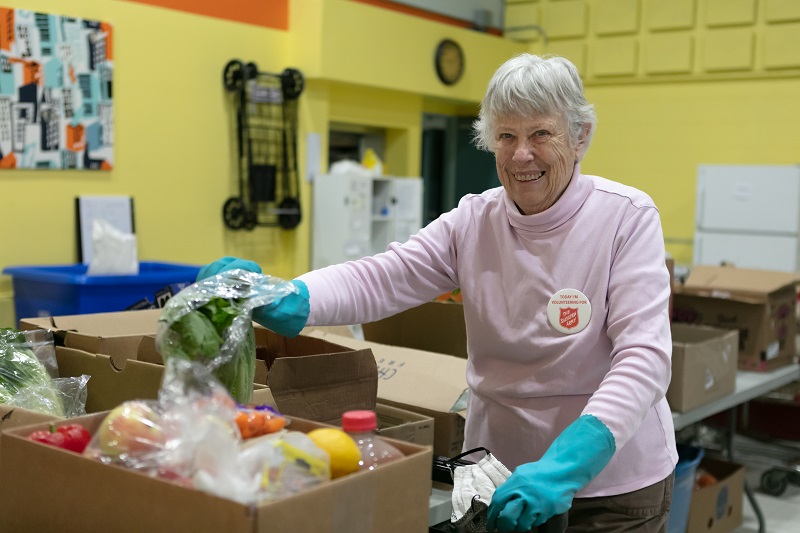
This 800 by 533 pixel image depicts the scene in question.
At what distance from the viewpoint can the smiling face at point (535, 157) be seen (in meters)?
1.64

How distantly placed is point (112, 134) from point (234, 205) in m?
0.94

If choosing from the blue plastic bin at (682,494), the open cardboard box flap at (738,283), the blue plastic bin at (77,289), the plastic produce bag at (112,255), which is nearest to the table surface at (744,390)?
the blue plastic bin at (682,494)

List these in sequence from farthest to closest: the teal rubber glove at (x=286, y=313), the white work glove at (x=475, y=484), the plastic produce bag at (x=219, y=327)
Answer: the teal rubber glove at (x=286, y=313)
the white work glove at (x=475, y=484)
the plastic produce bag at (x=219, y=327)

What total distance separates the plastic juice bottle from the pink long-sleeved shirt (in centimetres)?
43

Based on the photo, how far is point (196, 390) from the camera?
1.16m

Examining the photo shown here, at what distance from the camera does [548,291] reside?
1669 millimetres

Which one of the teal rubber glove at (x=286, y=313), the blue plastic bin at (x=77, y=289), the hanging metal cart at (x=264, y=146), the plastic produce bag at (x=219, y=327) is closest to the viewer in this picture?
the plastic produce bag at (x=219, y=327)

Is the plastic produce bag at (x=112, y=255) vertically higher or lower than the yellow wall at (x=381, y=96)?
lower

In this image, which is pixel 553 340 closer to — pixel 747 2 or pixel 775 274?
pixel 775 274

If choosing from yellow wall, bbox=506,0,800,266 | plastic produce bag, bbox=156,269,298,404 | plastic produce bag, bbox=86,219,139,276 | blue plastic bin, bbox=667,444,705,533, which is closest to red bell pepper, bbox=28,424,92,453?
plastic produce bag, bbox=156,269,298,404

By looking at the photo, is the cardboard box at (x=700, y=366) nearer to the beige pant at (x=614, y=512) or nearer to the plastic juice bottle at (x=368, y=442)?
the beige pant at (x=614, y=512)

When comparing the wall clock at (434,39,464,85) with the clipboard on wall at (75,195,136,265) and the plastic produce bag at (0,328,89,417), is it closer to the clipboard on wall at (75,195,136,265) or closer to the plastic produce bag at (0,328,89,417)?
the clipboard on wall at (75,195,136,265)

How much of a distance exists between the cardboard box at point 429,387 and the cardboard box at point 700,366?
0.97m

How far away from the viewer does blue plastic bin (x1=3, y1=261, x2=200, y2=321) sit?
155 inches
